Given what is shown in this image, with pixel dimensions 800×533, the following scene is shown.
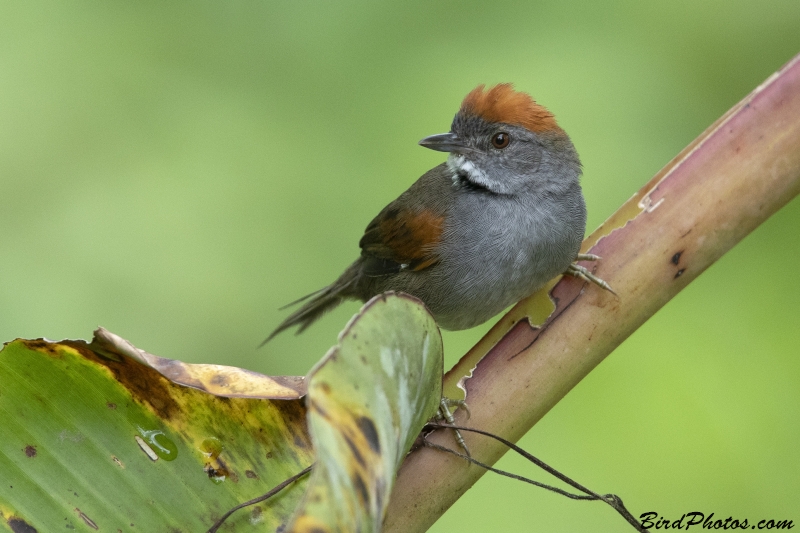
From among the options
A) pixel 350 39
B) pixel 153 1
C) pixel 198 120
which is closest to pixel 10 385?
pixel 198 120

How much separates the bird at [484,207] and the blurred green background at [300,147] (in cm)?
32

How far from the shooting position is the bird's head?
313 centimetres

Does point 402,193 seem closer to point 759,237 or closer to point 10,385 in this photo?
point 759,237

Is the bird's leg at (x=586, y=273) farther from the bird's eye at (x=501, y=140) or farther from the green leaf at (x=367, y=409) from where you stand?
the bird's eye at (x=501, y=140)

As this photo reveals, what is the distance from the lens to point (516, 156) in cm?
319

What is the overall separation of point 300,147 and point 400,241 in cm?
70

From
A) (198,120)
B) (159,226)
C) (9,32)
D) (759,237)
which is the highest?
(9,32)

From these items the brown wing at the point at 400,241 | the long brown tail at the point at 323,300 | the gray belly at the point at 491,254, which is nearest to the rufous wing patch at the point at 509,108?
the gray belly at the point at 491,254

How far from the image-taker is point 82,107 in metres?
3.60

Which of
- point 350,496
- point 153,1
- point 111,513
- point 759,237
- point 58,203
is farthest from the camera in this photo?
point 153,1

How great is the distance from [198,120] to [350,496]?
285cm

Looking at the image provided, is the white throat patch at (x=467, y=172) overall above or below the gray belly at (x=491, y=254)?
above

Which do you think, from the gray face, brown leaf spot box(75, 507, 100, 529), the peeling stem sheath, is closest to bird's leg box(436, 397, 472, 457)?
the peeling stem sheath

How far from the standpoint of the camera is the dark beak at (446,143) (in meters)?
3.18
